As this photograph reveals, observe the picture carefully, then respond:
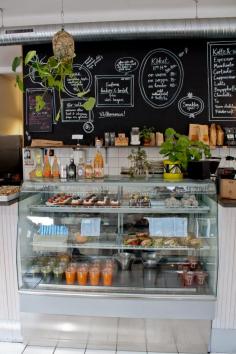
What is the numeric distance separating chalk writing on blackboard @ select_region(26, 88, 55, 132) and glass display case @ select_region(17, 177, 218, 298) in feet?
5.75

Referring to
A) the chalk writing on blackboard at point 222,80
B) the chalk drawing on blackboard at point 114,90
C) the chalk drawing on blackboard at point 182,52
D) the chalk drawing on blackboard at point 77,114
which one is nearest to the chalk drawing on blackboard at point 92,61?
the chalk drawing on blackboard at point 114,90

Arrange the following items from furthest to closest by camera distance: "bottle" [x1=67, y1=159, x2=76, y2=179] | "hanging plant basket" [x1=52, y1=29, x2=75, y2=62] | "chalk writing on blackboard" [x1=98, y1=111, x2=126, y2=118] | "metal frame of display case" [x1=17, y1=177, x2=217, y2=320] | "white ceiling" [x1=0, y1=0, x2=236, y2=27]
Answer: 1. "chalk writing on blackboard" [x1=98, y1=111, x2=126, y2=118]
2. "white ceiling" [x1=0, y1=0, x2=236, y2=27]
3. "bottle" [x1=67, y1=159, x2=76, y2=179]
4. "metal frame of display case" [x1=17, y1=177, x2=217, y2=320]
5. "hanging plant basket" [x1=52, y1=29, x2=75, y2=62]

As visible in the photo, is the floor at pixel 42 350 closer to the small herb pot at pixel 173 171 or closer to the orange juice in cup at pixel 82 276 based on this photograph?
the orange juice in cup at pixel 82 276

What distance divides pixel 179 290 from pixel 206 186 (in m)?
0.80

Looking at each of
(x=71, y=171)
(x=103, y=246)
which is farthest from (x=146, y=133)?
(x=103, y=246)

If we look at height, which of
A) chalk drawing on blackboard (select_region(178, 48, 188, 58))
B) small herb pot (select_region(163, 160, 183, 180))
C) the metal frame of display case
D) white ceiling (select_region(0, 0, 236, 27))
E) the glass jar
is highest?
white ceiling (select_region(0, 0, 236, 27))

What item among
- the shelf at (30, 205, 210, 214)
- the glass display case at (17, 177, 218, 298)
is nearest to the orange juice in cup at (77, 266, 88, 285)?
the glass display case at (17, 177, 218, 298)

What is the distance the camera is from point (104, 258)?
2.59m

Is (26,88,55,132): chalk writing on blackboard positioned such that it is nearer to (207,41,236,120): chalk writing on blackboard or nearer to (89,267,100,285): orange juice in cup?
(207,41,236,120): chalk writing on blackboard

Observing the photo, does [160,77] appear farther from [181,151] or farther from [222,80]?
[181,151]

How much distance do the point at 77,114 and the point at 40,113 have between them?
49 cm

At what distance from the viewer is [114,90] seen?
403 centimetres

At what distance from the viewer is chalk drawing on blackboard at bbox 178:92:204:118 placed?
3.94 m

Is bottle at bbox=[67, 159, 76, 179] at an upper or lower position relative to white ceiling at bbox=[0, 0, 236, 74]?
lower
